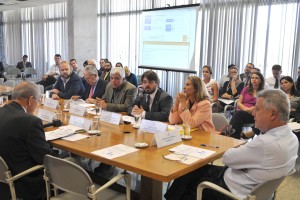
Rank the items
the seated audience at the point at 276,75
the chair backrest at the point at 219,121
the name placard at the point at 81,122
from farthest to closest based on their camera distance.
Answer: the seated audience at the point at 276,75, the chair backrest at the point at 219,121, the name placard at the point at 81,122

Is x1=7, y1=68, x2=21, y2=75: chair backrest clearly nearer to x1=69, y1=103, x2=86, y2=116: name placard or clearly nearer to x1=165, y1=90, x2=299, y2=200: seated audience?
x1=69, y1=103, x2=86, y2=116: name placard

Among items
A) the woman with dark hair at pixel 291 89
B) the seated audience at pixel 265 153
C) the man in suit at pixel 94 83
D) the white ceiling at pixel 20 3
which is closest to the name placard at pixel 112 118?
the seated audience at pixel 265 153

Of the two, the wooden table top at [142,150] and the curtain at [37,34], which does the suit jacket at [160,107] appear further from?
the curtain at [37,34]

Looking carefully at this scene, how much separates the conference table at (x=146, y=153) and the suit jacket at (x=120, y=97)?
805mm

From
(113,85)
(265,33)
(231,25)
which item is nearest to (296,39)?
(265,33)

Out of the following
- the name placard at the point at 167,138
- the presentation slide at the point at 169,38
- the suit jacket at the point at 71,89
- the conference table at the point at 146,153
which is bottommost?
the conference table at the point at 146,153

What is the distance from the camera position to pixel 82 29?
30.2 ft

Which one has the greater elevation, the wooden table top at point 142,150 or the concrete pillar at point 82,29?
the concrete pillar at point 82,29

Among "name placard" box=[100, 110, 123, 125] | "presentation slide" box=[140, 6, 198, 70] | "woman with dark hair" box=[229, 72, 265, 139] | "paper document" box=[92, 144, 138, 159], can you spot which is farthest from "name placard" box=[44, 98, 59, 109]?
"presentation slide" box=[140, 6, 198, 70]

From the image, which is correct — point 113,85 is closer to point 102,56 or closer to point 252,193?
point 252,193

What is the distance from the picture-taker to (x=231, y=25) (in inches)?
284

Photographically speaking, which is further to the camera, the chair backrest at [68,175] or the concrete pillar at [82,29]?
the concrete pillar at [82,29]

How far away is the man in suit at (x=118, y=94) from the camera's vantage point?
151 inches

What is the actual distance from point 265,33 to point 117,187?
18.5ft
